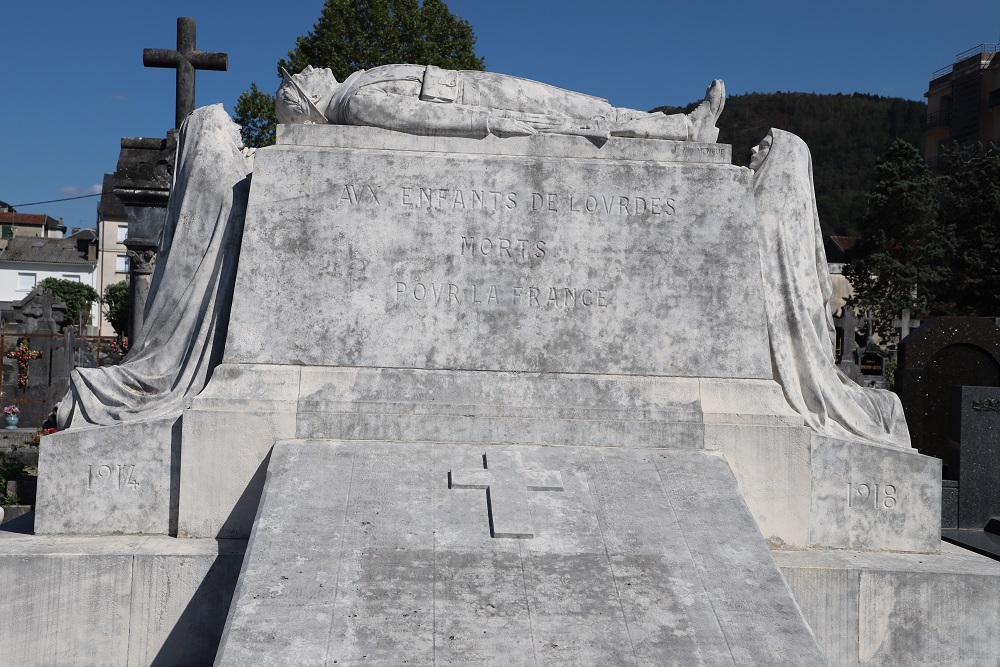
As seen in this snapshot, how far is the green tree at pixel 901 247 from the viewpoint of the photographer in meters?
Answer: 32.2

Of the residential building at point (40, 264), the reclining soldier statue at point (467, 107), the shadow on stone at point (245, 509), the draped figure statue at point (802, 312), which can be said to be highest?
the residential building at point (40, 264)

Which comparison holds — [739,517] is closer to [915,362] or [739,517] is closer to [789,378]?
[789,378]

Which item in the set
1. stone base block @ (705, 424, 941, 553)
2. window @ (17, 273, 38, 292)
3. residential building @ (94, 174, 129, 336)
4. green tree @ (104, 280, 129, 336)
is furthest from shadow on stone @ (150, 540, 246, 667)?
window @ (17, 273, 38, 292)

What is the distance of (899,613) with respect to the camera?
19.0ft

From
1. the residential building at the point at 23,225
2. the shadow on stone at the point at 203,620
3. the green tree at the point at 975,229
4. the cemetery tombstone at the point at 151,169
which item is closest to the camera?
the shadow on stone at the point at 203,620

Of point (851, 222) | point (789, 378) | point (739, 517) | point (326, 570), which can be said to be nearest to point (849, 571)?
point (739, 517)

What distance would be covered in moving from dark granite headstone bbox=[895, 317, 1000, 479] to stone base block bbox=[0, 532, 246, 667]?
8762mm

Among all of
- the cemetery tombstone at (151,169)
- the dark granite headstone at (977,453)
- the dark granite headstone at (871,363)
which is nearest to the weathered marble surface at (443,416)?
the dark granite headstone at (977,453)

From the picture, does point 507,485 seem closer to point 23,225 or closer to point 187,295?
point 187,295

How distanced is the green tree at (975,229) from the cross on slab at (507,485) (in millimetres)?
26931

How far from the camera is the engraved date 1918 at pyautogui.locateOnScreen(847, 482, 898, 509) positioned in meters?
6.33

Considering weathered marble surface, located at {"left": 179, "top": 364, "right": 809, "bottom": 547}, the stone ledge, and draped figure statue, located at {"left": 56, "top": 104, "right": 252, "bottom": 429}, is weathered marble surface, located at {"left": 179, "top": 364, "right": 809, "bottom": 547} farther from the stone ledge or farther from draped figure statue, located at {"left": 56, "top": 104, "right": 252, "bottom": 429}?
the stone ledge

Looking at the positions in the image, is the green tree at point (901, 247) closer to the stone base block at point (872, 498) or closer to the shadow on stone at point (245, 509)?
the stone base block at point (872, 498)

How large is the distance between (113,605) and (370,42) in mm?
22808
